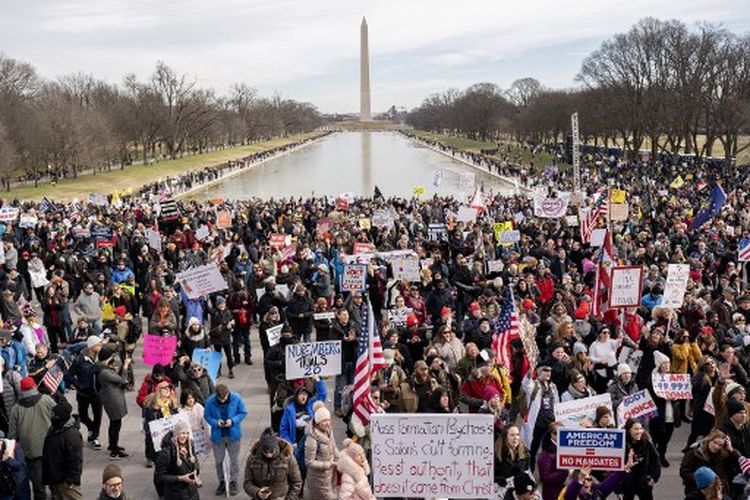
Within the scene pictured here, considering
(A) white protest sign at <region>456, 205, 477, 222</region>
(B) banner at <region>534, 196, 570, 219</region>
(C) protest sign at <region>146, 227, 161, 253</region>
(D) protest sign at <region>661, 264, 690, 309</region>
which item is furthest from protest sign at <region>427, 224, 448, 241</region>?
(D) protest sign at <region>661, 264, 690, 309</region>

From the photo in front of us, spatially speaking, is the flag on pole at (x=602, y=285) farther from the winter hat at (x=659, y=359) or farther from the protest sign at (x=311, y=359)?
the protest sign at (x=311, y=359)

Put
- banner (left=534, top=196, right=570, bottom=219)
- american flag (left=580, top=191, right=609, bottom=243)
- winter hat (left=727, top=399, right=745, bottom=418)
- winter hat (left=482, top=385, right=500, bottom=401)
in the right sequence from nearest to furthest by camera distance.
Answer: winter hat (left=727, top=399, right=745, bottom=418) < winter hat (left=482, top=385, right=500, bottom=401) < american flag (left=580, top=191, right=609, bottom=243) < banner (left=534, top=196, right=570, bottom=219)

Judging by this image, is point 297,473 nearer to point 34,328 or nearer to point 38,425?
point 38,425

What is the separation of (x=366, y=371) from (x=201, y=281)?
6.72 m

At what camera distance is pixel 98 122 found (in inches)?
2995

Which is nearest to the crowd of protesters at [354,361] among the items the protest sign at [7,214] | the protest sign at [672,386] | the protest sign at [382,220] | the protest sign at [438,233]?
the protest sign at [672,386]

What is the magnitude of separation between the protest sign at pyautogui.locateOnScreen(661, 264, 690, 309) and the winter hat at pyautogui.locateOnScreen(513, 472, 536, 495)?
7758 millimetres

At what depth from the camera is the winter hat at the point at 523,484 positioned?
6.82m

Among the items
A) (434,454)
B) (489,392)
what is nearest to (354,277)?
(489,392)

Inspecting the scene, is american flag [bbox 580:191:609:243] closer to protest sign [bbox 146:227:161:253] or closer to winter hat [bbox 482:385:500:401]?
protest sign [bbox 146:227:161:253]

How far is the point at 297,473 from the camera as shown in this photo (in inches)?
304

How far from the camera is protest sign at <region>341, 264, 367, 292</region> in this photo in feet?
53.0

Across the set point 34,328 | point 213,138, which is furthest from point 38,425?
point 213,138

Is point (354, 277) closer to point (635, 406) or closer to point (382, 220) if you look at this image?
point (635, 406)
